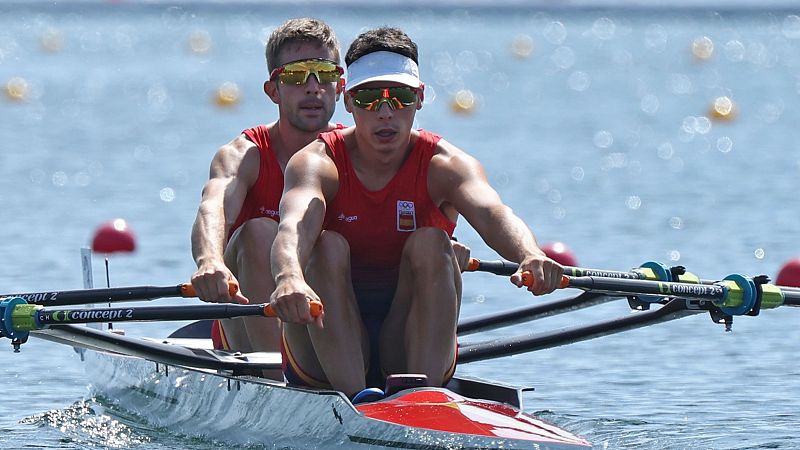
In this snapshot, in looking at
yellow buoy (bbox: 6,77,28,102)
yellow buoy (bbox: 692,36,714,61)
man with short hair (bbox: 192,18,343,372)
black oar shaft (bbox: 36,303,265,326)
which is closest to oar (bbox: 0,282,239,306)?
black oar shaft (bbox: 36,303,265,326)

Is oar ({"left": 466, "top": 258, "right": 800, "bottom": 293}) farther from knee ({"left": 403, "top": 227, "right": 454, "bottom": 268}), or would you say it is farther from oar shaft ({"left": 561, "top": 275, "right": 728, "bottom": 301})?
knee ({"left": 403, "top": 227, "right": 454, "bottom": 268})

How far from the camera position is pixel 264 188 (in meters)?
8.32

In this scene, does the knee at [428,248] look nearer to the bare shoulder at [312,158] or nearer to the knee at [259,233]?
the bare shoulder at [312,158]

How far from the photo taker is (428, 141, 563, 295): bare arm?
22.0 ft

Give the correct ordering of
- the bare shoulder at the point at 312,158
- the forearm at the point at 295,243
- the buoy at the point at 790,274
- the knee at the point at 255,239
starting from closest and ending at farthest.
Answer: the forearm at the point at 295,243 → the bare shoulder at the point at 312,158 → the knee at the point at 255,239 → the buoy at the point at 790,274

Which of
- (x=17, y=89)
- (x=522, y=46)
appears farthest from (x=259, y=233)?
(x=522, y=46)

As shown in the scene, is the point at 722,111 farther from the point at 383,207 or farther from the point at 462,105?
the point at 383,207

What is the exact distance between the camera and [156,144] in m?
27.6

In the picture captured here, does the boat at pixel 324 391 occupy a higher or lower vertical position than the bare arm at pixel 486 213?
lower

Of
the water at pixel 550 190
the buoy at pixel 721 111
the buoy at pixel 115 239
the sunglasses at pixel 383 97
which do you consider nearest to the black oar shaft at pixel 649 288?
the water at pixel 550 190

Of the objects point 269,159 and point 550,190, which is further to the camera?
point 550,190

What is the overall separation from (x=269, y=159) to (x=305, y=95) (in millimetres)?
382

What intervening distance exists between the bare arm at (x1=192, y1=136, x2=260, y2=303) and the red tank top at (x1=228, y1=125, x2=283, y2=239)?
0.12 feet

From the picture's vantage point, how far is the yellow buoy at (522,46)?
208ft
